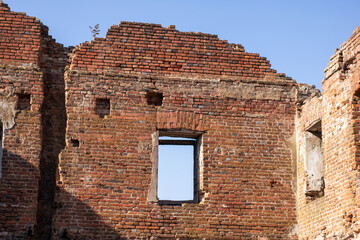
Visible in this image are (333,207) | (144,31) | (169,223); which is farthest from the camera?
(144,31)

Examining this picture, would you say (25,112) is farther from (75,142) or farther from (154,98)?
(154,98)

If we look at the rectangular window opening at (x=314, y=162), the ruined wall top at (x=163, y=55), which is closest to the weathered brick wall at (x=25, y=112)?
the ruined wall top at (x=163, y=55)

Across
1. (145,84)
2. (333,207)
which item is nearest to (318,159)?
(333,207)

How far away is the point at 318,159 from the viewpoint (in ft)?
36.9

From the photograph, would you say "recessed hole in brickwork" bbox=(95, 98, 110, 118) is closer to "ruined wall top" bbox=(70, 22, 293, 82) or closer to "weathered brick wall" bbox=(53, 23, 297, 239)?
"weathered brick wall" bbox=(53, 23, 297, 239)

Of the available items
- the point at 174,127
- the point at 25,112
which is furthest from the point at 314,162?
the point at 25,112

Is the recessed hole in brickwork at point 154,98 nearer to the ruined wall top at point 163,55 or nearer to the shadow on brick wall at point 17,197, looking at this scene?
the ruined wall top at point 163,55

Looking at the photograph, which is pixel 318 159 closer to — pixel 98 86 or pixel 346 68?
pixel 346 68

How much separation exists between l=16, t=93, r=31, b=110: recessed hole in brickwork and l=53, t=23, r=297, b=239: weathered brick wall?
72 cm

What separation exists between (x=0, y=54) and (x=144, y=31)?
8.77 feet

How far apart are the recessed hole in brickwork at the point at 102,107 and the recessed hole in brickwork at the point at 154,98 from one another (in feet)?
2.46

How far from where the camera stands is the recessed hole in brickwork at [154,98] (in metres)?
11.7

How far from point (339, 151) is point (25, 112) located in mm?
5380

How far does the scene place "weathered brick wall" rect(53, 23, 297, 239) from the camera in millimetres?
10961
